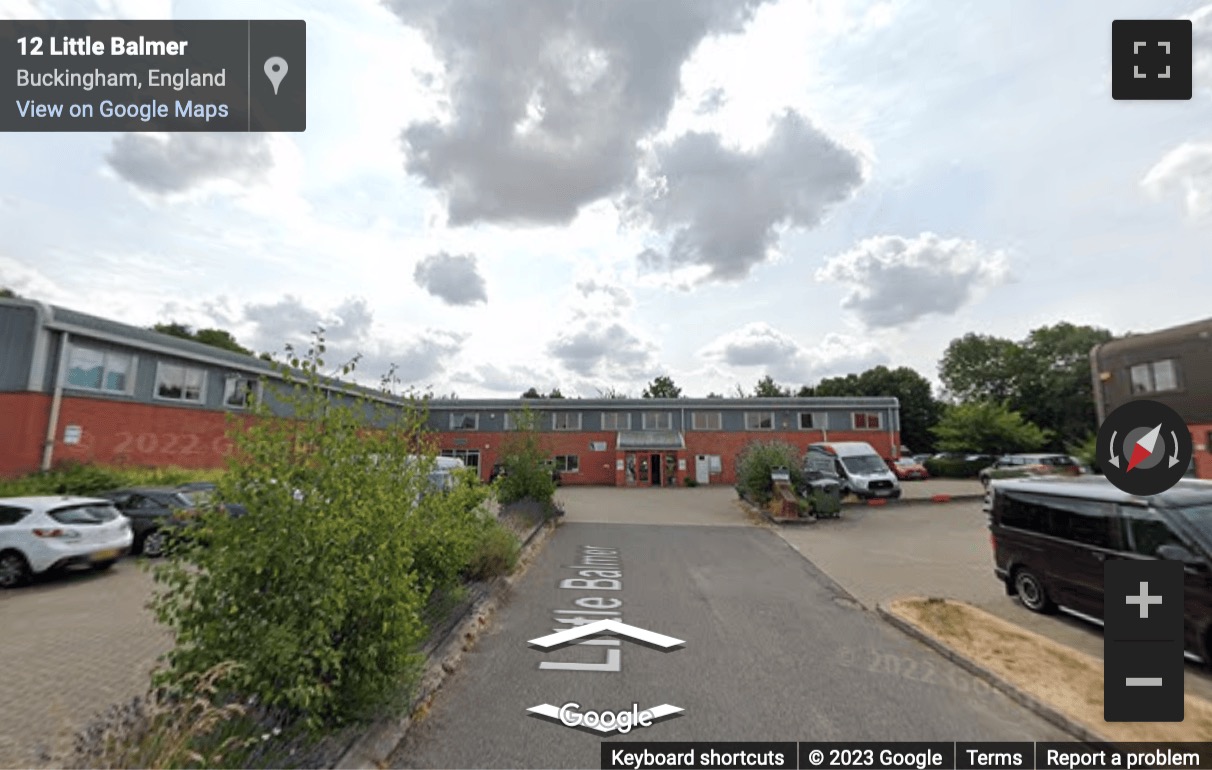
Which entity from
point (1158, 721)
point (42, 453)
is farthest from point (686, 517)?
point (42, 453)

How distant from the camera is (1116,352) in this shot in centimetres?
766

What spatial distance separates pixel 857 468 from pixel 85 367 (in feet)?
83.6

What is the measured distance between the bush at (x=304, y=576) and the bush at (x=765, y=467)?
1763cm

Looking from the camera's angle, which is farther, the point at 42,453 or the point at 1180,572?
the point at 42,453

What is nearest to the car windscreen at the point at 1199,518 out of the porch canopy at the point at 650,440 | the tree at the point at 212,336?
the porch canopy at the point at 650,440

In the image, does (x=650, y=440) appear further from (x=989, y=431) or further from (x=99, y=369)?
(x=99, y=369)

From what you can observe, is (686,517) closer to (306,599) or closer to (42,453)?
(306,599)

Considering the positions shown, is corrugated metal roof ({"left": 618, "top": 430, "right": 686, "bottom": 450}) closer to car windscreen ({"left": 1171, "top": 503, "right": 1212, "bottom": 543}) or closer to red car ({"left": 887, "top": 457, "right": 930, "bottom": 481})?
red car ({"left": 887, "top": 457, "right": 930, "bottom": 481})

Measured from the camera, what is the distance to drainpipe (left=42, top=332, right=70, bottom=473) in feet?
42.9

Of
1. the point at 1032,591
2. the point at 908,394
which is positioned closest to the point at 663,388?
the point at 908,394

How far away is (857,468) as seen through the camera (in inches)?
824

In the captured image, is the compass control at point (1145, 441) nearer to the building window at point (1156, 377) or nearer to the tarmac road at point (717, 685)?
the tarmac road at point (717, 685)

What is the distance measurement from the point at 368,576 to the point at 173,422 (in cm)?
1786

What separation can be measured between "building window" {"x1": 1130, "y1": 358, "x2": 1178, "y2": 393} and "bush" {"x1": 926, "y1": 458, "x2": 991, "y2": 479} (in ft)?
95.7
